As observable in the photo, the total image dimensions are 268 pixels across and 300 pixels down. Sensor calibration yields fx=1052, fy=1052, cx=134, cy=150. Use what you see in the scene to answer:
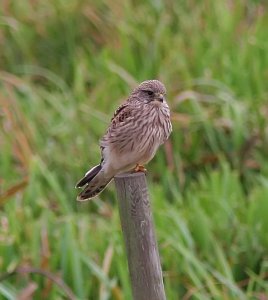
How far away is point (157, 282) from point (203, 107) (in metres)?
3.19

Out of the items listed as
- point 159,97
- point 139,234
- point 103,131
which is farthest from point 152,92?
point 103,131

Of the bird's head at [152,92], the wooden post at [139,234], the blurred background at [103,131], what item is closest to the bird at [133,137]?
the bird's head at [152,92]

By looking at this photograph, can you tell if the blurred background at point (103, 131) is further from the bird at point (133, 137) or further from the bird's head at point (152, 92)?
the bird's head at point (152, 92)

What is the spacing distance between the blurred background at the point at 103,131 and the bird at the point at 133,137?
0.56 meters

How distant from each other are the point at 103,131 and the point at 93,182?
7.00 feet

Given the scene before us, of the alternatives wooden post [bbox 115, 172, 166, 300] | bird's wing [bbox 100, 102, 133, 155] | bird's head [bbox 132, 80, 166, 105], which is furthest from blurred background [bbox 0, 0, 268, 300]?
wooden post [bbox 115, 172, 166, 300]

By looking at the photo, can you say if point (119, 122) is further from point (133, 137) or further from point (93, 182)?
point (93, 182)

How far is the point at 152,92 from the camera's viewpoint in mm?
3900

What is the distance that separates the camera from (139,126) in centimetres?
385

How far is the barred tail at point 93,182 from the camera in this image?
383cm

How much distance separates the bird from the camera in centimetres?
382

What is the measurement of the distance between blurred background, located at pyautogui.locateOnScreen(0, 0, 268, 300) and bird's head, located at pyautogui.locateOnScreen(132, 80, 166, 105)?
0.83 metres

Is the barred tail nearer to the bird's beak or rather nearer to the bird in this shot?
the bird

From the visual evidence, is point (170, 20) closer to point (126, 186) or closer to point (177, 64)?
point (177, 64)
